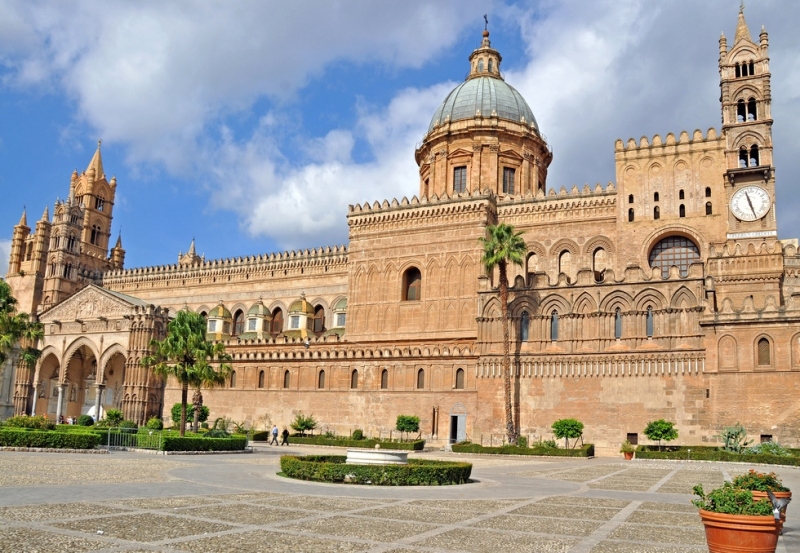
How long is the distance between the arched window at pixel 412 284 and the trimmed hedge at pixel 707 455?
19.4 metres

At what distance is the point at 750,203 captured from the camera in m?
41.8

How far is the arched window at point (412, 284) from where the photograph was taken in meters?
50.5

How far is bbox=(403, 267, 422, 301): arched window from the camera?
5052 cm

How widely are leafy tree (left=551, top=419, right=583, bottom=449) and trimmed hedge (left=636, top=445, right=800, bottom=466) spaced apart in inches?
128

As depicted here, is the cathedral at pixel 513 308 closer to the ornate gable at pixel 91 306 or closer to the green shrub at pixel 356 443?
the ornate gable at pixel 91 306

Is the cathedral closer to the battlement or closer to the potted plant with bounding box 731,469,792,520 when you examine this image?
the battlement

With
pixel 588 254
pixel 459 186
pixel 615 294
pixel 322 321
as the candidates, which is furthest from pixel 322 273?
pixel 615 294

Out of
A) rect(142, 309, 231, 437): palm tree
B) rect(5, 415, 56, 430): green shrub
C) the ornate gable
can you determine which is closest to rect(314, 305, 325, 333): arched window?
the ornate gable

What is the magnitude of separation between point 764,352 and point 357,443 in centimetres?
2023

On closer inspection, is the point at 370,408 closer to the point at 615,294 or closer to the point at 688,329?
the point at 615,294

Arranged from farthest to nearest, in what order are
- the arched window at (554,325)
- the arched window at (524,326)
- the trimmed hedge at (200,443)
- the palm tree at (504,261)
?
the arched window at (524,326) → the arched window at (554,325) → the palm tree at (504,261) → the trimmed hedge at (200,443)

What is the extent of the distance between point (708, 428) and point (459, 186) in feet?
84.9

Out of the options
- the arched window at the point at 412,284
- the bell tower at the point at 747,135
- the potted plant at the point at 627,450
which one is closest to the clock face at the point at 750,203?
the bell tower at the point at 747,135

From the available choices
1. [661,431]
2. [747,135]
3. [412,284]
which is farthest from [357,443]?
[747,135]
